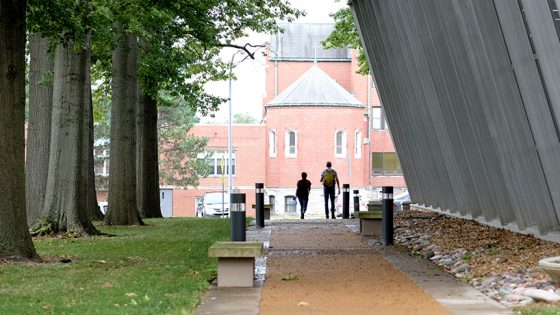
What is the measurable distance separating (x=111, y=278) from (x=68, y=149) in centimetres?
927

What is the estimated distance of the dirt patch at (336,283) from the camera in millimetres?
10242

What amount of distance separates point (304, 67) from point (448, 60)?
64669 millimetres

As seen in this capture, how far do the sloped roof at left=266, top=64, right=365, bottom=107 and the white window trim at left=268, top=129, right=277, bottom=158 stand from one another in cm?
209

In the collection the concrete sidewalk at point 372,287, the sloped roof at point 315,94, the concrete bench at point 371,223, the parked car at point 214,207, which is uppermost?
the sloped roof at point 315,94

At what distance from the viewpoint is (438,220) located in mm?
26031

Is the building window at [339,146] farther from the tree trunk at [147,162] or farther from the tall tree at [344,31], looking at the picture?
the tree trunk at [147,162]

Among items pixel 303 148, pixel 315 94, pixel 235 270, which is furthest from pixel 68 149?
pixel 315 94

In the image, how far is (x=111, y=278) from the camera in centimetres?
1310

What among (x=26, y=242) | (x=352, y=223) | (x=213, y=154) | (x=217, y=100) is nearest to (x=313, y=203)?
(x=213, y=154)

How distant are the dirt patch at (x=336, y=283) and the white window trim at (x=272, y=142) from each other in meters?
55.7

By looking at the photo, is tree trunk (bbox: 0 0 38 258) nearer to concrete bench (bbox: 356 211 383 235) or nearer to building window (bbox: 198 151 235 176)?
concrete bench (bbox: 356 211 383 235)

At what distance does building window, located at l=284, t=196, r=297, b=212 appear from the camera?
7541cm

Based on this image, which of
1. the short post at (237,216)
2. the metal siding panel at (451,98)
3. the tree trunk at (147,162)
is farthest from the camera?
the tree trunk at (147,162)

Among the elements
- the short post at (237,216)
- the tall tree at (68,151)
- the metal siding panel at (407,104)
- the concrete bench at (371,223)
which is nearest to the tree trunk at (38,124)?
the tall tree at (68,151)
